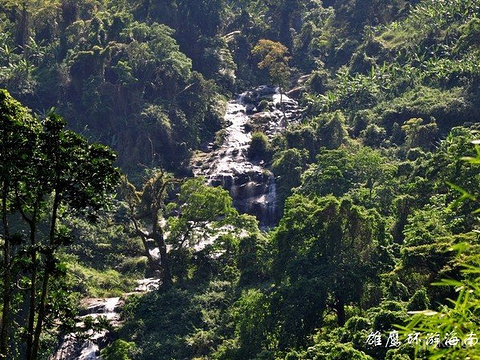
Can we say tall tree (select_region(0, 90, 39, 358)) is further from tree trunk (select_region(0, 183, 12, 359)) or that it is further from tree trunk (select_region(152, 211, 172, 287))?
tree trunk (select_region(152, 211, 172, 287))

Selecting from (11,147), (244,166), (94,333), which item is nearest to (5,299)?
(11,147)

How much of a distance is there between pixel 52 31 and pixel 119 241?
25104 millimetres

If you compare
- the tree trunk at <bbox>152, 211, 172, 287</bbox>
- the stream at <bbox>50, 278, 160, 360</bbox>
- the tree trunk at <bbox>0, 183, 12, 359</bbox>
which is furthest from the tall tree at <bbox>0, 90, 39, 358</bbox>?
the tree trunk at <bbox>152, 211, 172, 287</bbox>

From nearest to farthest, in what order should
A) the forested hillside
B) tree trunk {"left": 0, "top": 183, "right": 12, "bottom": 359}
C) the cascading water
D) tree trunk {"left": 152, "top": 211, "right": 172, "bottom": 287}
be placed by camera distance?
tree trunk {"left": 0, "top": 183, "right": 12, "bottom": 359}
the forested hillside
tree trunk {"left": 152, "top": 211, "right": 172, "bottom": 287}
the cascading water

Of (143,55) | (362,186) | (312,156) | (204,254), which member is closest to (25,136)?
(204,254)

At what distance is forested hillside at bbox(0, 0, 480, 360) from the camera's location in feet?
30.0

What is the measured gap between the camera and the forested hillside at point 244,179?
9148 millimetres

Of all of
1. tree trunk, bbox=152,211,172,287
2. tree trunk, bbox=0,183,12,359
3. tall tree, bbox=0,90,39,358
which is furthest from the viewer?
tree trunk, bbox=152,211,172,287

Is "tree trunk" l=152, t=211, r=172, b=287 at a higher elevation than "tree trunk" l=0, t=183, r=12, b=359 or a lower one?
higher

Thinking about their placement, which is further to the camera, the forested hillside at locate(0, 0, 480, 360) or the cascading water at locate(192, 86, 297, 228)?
the cascading water at locate(192, 86, 297, 228)

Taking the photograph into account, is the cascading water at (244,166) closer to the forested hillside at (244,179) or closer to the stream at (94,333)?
the forested hillside at (244,179)

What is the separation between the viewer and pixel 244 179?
132 feet

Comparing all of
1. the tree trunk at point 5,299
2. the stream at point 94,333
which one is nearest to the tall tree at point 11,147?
the tree trunk at point 5,299

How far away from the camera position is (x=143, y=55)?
46938 mm
